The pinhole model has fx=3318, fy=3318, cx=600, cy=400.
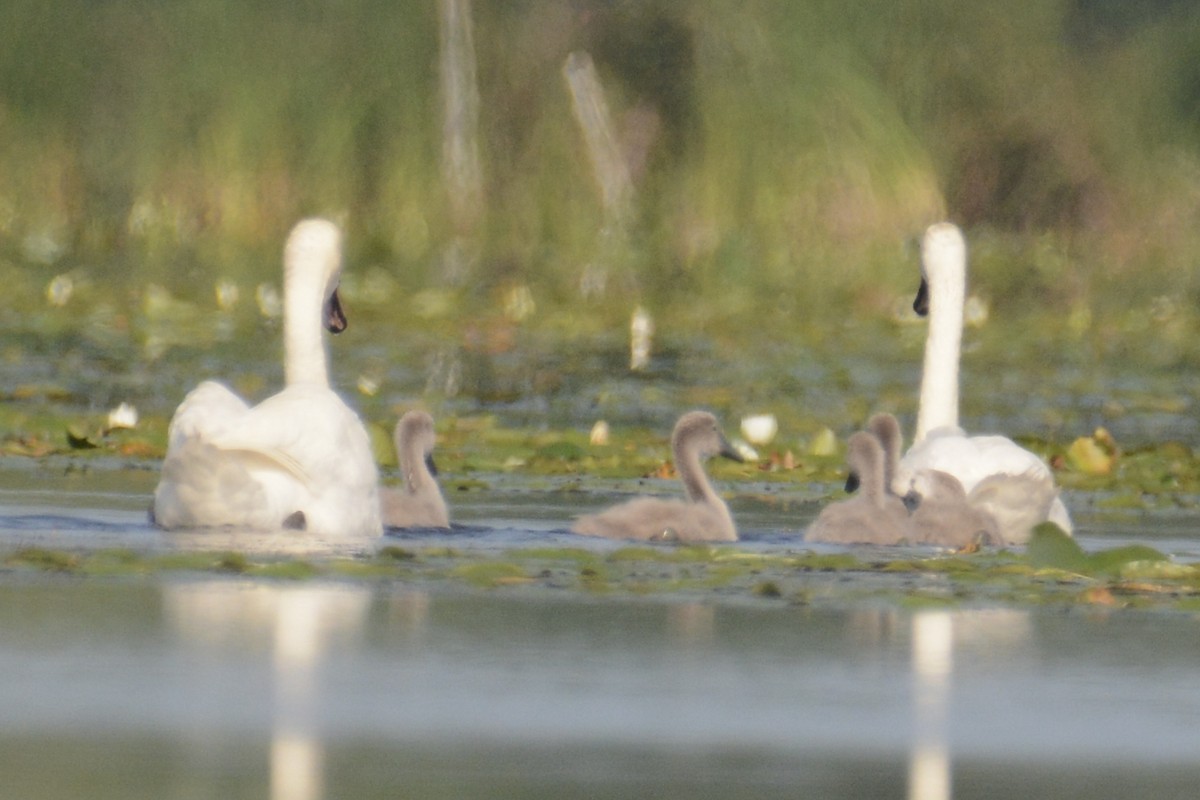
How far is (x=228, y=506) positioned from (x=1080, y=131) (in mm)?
15021

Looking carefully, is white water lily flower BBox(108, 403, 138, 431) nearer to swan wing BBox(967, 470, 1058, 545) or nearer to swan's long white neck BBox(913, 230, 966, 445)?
swan's long white neck BBox(913, 230, 966, 445)

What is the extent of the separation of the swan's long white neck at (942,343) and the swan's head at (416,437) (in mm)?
1910

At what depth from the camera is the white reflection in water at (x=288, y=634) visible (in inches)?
275

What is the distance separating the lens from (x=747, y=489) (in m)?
13.8

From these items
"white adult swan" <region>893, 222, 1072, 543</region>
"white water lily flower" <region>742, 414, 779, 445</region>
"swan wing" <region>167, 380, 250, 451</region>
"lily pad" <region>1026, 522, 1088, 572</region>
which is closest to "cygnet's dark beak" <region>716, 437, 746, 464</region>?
"white adult swan" <region>893, 222, 1072, 543</region>

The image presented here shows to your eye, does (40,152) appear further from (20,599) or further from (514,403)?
(20,599)

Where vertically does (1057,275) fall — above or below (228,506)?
above

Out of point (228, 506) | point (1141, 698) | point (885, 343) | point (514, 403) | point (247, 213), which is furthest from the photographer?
point (247, 213)

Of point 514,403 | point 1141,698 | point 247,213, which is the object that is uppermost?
point 247,213

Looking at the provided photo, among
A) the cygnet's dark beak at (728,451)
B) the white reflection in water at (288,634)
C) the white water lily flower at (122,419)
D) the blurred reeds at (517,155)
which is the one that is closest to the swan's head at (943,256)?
the cygnet's dark beak at (728,451)

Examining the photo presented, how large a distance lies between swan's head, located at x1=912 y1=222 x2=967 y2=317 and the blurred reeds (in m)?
6.61

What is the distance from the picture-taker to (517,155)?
23219 millimetres

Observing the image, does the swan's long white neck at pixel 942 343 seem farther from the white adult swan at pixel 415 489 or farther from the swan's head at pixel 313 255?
the swan's head at pixel 313 255

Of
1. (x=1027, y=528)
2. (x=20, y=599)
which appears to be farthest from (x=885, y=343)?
(x=20, y=599)
